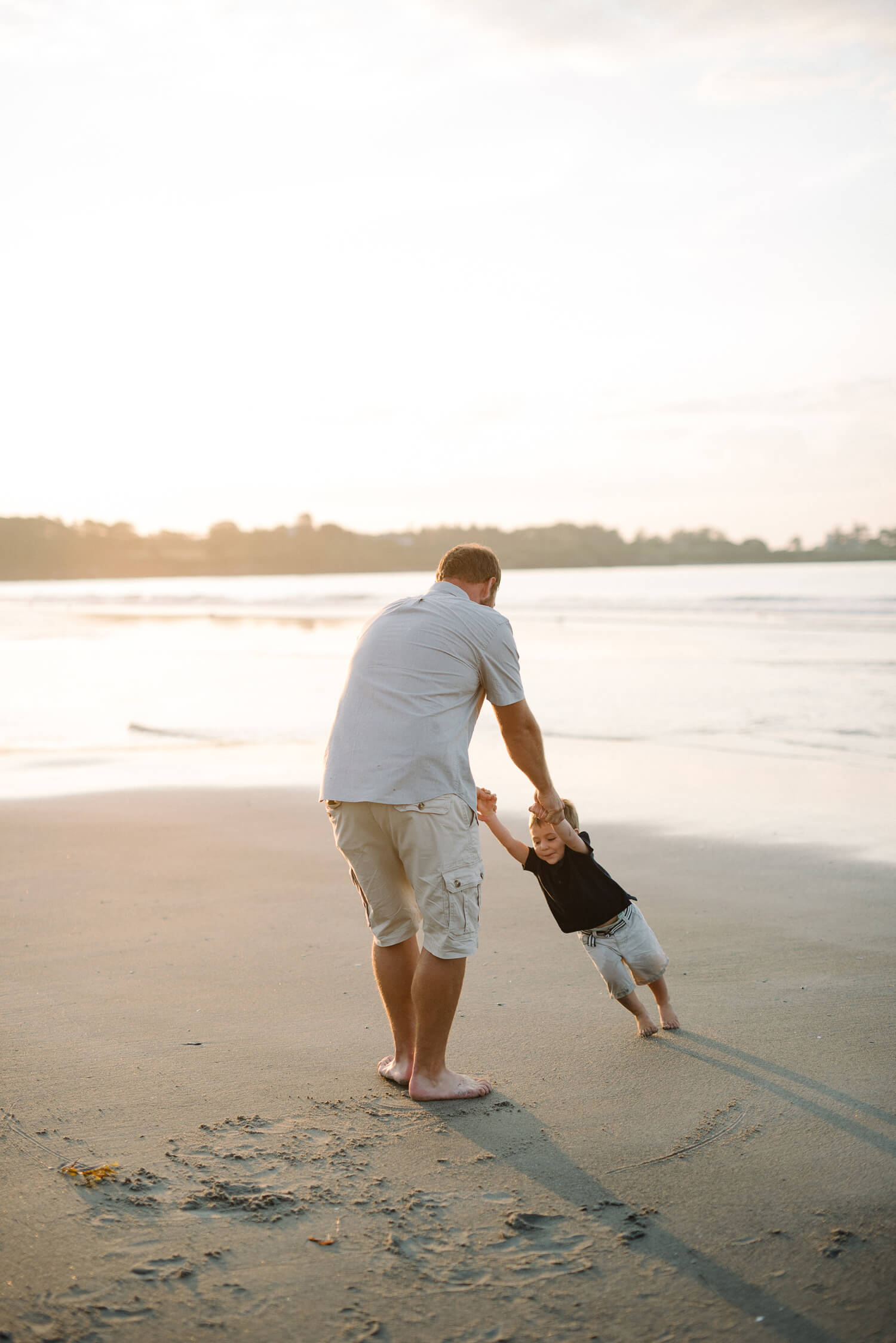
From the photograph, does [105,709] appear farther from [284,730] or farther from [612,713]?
[612,713]

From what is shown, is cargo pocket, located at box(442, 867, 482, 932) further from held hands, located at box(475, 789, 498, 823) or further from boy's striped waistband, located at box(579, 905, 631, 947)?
boy's striped waistband, located at box(579, 905, 631, 947)

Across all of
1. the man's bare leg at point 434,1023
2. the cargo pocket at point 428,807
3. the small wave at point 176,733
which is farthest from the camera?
the small wave at point 176,733

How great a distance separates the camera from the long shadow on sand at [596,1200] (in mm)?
2400

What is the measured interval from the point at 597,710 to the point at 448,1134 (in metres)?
11.5

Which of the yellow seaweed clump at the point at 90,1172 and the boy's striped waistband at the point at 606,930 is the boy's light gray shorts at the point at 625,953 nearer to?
the boy's striped waistband at the point at 606,930

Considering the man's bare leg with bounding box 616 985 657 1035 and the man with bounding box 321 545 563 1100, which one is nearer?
the man with bounding box 321 545 563 1100

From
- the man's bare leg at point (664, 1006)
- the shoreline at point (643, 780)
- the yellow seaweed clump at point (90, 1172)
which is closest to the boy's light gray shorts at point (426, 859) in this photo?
the man's bare leg at point (664, 1006)

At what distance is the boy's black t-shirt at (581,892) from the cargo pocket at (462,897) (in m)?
0.56

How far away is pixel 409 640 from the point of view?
11.4 ft

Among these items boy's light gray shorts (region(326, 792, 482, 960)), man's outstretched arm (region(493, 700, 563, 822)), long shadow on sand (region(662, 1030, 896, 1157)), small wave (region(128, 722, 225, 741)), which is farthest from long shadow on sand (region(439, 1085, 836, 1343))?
small wave (region(128, 722, 225, 741))

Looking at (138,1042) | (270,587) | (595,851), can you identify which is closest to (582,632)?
(595,851)

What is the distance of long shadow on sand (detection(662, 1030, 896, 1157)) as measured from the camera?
327 cm

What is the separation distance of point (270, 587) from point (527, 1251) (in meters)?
71.6

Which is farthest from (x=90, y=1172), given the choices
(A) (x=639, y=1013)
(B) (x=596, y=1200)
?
(A) (x=639, y=1013)
